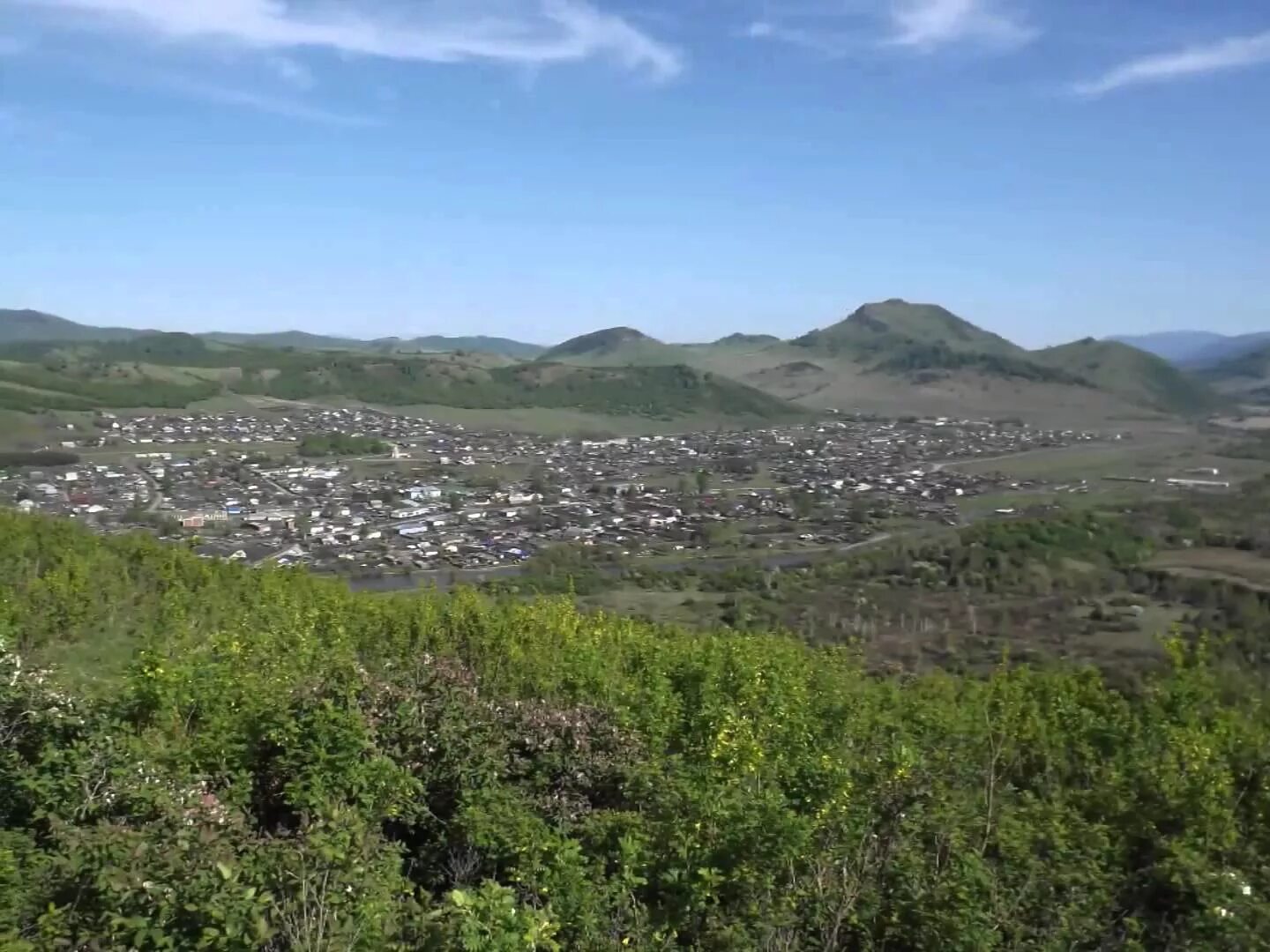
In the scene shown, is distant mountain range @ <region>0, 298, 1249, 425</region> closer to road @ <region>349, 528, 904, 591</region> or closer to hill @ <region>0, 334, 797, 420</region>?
hill @ <region>0, 334, 797, 420</region>

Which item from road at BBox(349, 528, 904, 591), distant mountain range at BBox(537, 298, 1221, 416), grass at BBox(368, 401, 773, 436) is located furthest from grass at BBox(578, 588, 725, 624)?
distant mountain range at BBox(537, 298, 1221, 416)

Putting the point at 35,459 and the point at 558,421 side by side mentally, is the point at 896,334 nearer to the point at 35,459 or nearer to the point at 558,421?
the point at 558,421

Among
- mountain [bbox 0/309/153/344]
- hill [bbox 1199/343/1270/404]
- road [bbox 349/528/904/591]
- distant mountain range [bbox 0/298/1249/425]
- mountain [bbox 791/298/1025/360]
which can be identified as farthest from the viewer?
mountain [bbox 0/309/153/344]

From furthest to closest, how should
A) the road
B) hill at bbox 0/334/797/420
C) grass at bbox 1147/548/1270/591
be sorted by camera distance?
hill at bbox 0/334/797/420 → the road → grass at bbox 1147/548/1270/591

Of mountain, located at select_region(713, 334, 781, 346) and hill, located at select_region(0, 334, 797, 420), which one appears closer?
hill, located at select_region(0, 334, 797, 420)

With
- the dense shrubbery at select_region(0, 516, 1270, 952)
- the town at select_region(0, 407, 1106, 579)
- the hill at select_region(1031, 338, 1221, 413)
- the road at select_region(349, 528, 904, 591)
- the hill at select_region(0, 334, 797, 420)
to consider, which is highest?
the hill at select_region(1031, 338, 1221, 413)

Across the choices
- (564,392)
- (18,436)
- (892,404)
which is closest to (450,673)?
(18,436)

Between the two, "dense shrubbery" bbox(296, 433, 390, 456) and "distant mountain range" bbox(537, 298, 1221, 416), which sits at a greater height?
"distant mountain range" bbox(537, 298, 1221, 416)
